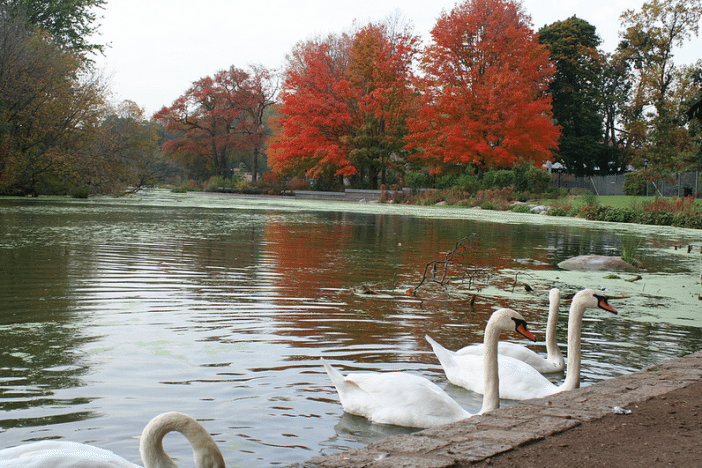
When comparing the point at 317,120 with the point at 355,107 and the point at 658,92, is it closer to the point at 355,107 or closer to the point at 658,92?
the point at 355,107

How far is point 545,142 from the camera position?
1474 inches

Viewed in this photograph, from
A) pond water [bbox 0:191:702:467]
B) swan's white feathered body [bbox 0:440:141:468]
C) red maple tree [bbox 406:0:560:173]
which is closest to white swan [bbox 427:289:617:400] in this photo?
pond water [bbox 0:191:702:467]

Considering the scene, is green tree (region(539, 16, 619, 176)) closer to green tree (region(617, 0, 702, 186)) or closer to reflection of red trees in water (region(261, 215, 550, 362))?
green tree (region(617, 0, 702, 186))

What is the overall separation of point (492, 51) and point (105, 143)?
73.2ft

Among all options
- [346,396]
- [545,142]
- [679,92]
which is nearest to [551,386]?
[346,396]

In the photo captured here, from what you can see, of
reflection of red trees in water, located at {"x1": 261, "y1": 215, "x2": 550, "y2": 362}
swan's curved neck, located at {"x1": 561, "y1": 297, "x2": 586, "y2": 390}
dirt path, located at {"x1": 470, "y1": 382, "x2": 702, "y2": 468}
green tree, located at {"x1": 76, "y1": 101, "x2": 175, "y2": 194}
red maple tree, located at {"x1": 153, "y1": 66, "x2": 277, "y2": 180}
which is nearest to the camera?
dirt path, located at {"x1": 470, "y1": 382, "x2": 702, "y2": 468}

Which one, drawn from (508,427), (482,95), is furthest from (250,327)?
(482,95)

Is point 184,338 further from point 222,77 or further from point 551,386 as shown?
point 222,77

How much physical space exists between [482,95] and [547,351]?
31.9m

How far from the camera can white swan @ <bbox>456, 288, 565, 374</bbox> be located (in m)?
5.17

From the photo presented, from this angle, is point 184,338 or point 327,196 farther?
point 327,196

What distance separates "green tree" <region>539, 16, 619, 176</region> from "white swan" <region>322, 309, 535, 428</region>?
45895 millimetres

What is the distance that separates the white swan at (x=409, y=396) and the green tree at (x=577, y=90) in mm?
45895

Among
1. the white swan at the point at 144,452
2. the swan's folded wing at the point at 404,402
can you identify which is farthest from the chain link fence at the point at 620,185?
the white swan at the point at 144,452
